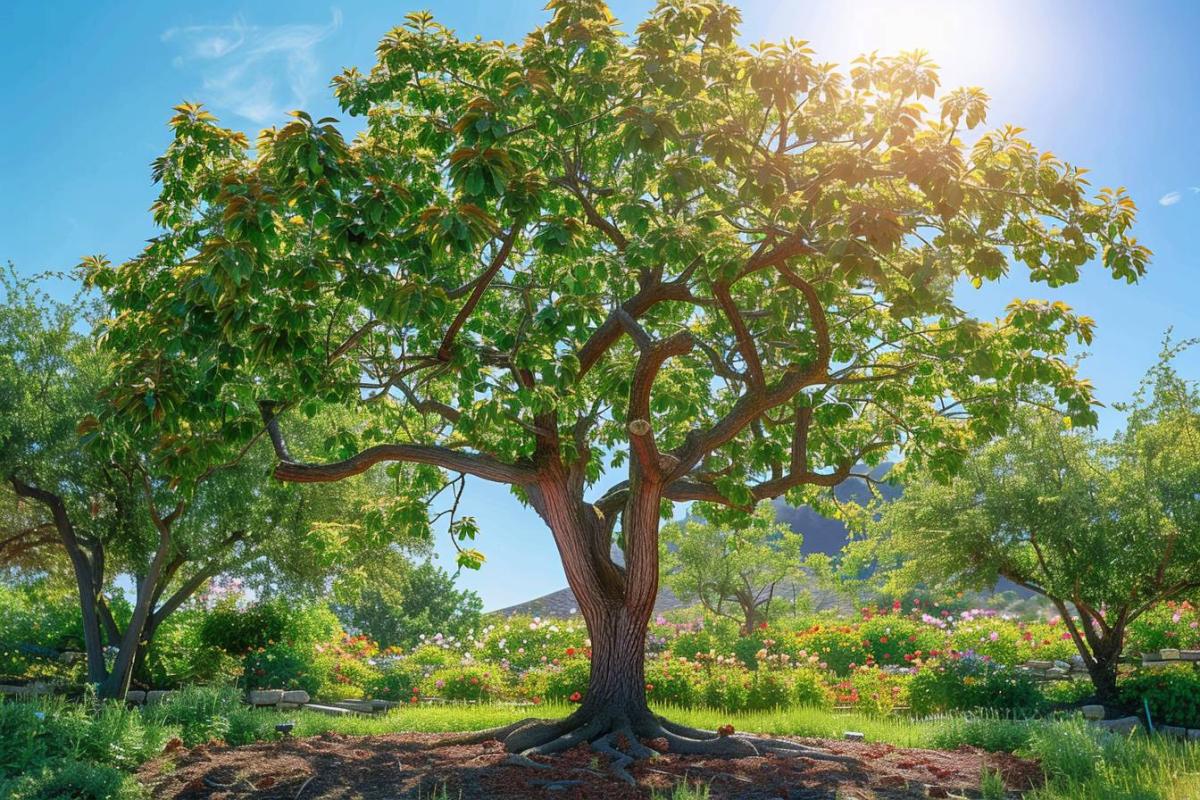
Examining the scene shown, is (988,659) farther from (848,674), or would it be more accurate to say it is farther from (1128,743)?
(1128,743)

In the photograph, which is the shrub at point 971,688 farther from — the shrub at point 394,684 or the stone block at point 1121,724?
the shrub at point 394,684

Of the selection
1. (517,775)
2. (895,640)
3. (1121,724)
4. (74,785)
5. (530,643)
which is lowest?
(1121,724)

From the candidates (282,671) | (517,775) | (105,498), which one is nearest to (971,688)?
(517,775)

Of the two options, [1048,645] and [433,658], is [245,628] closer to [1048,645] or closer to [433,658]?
[433,658]

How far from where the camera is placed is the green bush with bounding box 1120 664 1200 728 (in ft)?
44.3

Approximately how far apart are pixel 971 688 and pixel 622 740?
801cm

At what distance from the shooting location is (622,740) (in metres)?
9.34

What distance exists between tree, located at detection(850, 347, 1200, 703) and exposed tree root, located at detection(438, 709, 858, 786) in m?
6.67

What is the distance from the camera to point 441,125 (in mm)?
9164

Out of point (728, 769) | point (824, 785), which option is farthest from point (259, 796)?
point (824, 785)

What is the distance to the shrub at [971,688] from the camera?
1466 cm

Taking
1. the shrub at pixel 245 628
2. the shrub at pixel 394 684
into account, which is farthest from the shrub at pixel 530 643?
the shrub at pixel 245 628

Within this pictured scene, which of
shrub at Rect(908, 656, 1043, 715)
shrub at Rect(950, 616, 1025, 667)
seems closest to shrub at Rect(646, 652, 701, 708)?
shrub at Rect(908, 656, 1043, 715)

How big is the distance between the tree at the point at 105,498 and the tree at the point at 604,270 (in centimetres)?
577
